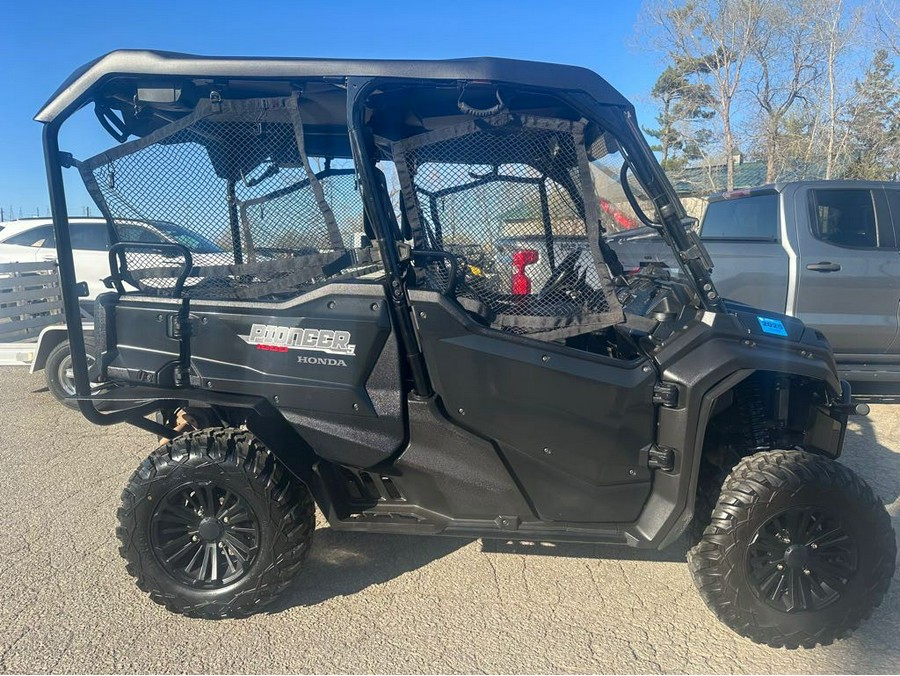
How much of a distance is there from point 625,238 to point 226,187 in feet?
6.60

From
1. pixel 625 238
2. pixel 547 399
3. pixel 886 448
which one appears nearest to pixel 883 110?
pixel 886 448

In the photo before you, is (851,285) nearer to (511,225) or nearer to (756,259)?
(756,259)

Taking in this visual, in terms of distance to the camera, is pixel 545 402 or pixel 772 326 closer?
pixel 545 402

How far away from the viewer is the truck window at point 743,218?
593cm

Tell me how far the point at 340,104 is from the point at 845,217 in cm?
503

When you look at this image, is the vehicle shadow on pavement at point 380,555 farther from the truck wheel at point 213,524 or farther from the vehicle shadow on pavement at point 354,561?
the truck wheel at point 213,524

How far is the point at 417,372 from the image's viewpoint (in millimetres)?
2668

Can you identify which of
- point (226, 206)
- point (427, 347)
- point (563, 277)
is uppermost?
point (226, 206)

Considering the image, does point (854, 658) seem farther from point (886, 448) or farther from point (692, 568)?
point (886, 448)

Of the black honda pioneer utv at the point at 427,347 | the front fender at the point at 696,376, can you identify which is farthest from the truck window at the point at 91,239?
the front fender at the point at 696,376

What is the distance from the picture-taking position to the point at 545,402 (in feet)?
8.69

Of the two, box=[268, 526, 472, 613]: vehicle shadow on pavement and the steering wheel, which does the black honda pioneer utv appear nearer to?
the steering wheel

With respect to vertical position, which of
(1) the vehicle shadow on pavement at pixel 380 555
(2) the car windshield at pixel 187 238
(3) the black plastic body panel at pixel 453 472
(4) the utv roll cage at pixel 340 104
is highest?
(4) the utv roll cage at pixel 340 104

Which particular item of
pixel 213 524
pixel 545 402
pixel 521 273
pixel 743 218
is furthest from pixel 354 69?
pixel 743 218
